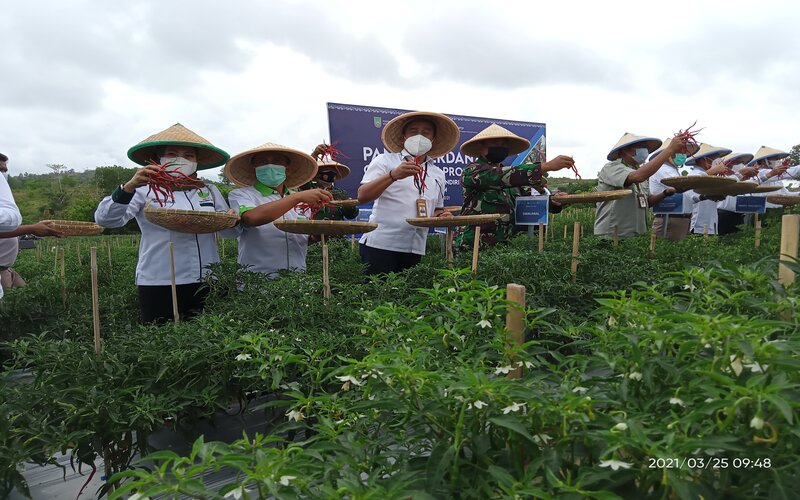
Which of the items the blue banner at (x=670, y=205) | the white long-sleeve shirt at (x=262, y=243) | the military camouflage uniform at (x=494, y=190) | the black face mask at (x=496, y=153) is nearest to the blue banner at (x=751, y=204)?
the blue banner at (x=670, y=205)

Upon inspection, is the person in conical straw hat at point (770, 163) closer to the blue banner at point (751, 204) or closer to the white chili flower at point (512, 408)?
the blue banner at point (751, 204)

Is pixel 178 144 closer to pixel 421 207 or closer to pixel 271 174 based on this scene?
pixel 271 174

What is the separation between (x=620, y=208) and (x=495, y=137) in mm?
1587

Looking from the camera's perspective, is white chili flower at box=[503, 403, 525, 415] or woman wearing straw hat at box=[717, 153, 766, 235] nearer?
white chili flower at box=[503, 403, 525, 415]

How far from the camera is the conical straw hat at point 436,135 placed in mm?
3729

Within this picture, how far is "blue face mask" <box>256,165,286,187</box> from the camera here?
3189 millimetres

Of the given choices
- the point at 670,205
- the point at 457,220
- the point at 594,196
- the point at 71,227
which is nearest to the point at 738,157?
the point at 670,205

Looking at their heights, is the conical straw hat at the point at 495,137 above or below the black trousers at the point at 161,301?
above

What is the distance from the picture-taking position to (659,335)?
1146 millimetres

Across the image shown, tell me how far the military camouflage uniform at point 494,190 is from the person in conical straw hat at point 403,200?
33 cm

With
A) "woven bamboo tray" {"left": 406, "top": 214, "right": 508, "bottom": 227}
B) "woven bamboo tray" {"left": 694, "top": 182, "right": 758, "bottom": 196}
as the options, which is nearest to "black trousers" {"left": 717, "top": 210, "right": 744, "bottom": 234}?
"woven bamboo tray" {"left": 694, "top": 182, "right": 758, "bottom": 196}

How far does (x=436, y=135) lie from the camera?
13.0 ft

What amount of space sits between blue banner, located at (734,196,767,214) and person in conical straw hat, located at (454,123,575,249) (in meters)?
2.45

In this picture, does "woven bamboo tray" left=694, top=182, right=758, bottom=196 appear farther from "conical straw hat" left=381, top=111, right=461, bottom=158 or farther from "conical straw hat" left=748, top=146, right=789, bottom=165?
"conical straw hat" left=748, top=146, right=789, bottom=165
